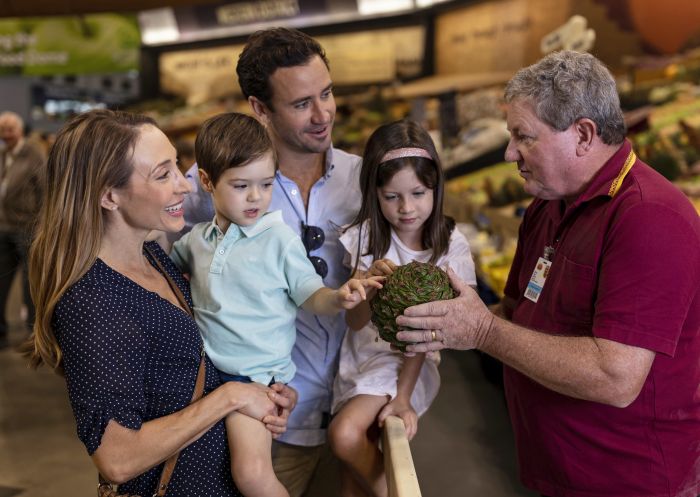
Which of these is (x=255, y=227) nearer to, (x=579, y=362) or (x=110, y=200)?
(x=110, y=200)

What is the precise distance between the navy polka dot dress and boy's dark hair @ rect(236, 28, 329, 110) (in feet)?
3.05

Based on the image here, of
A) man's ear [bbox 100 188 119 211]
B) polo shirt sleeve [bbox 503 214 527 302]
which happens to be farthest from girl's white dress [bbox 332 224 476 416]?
man's ear [bbox 100 188 119 211]

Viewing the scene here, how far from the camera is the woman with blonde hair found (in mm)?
1667

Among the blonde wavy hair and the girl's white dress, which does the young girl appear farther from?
the blonde wavy hair

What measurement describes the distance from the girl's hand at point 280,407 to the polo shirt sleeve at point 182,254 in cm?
46

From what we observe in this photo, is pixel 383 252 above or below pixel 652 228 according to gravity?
below

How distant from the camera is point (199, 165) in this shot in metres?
2.15

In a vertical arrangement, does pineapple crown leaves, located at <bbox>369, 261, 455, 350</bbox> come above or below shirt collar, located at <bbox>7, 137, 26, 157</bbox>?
above

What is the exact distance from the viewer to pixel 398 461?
5.61ft

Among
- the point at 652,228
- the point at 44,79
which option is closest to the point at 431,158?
the point at 652,228

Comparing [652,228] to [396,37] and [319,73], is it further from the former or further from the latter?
[396,37]

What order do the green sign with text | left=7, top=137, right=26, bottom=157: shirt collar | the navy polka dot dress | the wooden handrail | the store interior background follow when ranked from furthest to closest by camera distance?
the green sign with text < left=7, top=137, right=26, bottom=157: shirt collar < the store interior background < the navy polka dot dress < the wooden handrail

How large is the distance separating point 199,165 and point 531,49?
4908mm

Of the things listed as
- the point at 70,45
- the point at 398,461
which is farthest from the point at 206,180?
the point at 70,45
